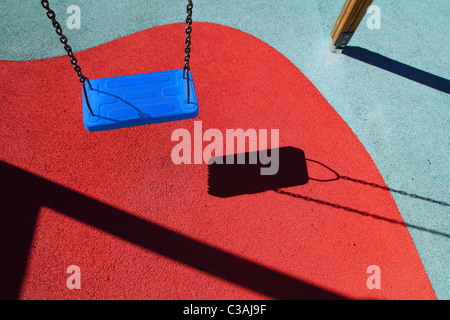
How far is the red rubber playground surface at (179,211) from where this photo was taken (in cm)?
315

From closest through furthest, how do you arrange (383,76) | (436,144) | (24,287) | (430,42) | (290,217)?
(24,287) < (290,217) < (436,144) < (383,76) < (430,42)

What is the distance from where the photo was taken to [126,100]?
2.68m

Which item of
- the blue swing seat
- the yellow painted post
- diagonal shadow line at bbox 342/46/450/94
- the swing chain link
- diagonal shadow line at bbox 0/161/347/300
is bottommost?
diagonal shadow line at bbox 0/161/347/300

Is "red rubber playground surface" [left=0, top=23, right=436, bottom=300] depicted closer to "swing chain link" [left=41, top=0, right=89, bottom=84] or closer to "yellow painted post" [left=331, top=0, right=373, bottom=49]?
"yellow painted post" [left=331, top=0, right=373, bottom=49]

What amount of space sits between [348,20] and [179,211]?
3721mm

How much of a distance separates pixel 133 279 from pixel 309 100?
332cm

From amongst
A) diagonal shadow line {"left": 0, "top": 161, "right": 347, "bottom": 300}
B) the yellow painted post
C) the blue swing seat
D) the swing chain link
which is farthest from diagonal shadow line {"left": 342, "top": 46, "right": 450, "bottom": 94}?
the swing chain link

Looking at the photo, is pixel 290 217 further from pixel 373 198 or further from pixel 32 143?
pixel 32 143

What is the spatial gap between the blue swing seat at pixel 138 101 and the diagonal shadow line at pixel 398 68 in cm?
338

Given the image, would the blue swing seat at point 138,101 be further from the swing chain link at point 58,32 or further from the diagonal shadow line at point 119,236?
the diagonal shadow line at point 119,236

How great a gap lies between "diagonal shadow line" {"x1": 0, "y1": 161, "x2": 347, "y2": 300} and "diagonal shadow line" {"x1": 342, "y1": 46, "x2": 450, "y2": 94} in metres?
3.64

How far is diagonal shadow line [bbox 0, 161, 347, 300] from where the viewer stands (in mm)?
3152

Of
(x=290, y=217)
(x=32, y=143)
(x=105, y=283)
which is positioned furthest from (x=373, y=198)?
(x=32, y=143)

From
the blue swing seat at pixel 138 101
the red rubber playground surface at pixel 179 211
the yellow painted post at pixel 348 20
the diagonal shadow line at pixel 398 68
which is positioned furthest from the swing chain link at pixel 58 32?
the diagonal shadow line at pixel 398 68
